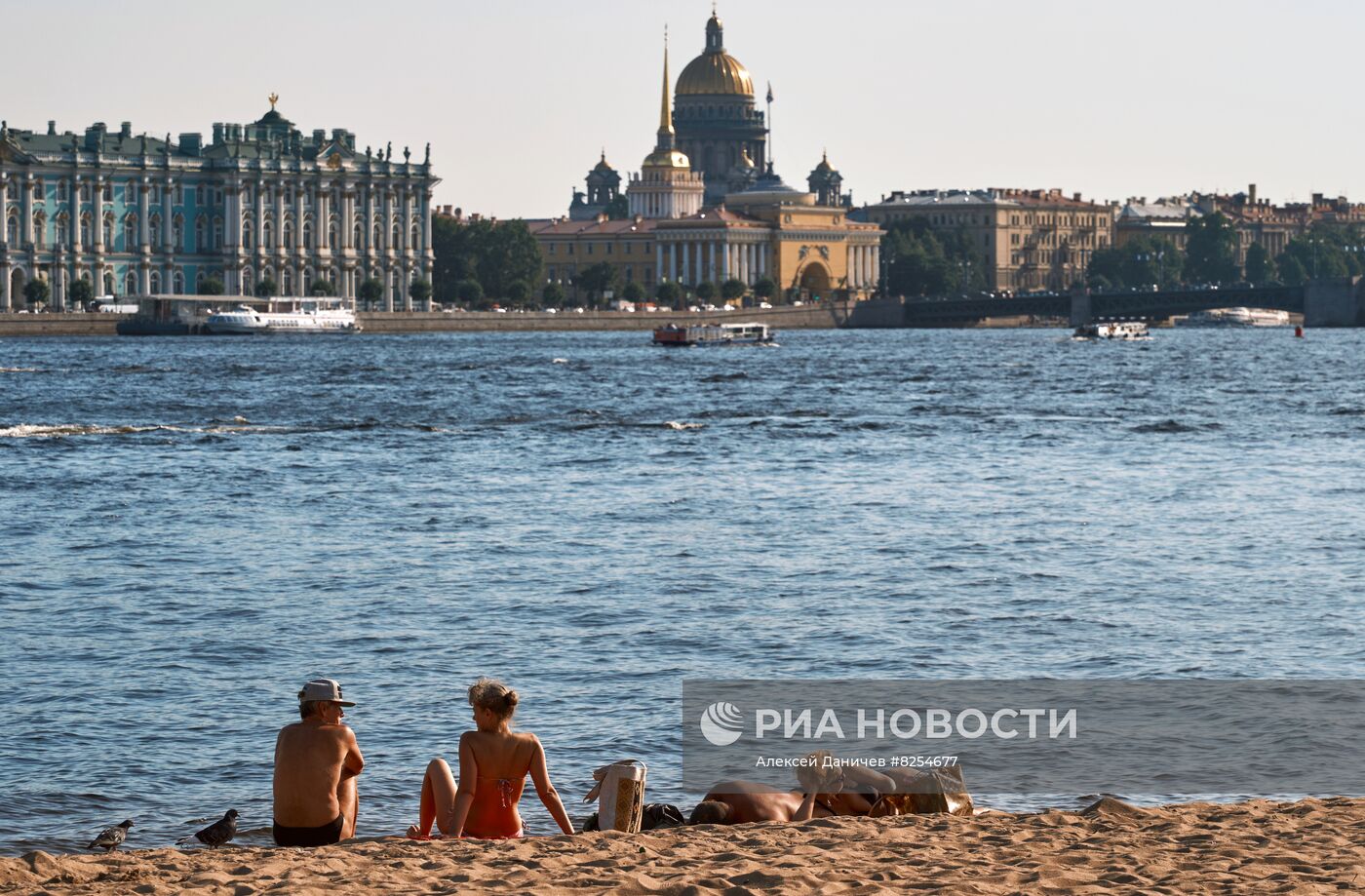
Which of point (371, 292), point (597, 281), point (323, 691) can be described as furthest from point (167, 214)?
point (323, 691)

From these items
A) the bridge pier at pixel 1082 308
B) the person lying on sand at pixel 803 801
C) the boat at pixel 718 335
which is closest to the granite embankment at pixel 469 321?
the bridge pier at pixel 1082 308

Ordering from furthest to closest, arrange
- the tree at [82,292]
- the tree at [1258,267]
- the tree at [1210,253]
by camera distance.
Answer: the tree at [1258,267] < the tree at [1210,253] < the tree at [82,292]

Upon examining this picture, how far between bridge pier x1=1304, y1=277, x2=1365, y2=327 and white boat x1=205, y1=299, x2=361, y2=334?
46.1m

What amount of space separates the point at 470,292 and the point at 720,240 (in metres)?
31.5

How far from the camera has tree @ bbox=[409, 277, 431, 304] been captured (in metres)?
107

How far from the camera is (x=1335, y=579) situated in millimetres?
17469

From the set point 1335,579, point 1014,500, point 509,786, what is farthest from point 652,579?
point 509,786

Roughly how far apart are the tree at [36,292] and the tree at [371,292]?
53.3 ft

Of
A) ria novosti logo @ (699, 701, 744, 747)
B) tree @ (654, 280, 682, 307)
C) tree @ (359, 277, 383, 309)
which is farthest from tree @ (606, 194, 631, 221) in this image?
ria novosti logo @ (699, 701, 744, 747)

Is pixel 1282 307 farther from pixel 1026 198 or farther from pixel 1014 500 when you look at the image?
pixel 1014 500

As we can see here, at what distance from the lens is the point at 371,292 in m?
106

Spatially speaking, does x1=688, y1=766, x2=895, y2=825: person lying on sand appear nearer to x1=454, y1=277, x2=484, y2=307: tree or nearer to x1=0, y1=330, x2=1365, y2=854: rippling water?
x1=0, y1=330, x2=1365, y2=854: rippling water

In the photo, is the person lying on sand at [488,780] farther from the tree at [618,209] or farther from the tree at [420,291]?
the tree at [618,209]

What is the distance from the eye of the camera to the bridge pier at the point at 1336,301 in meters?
116
